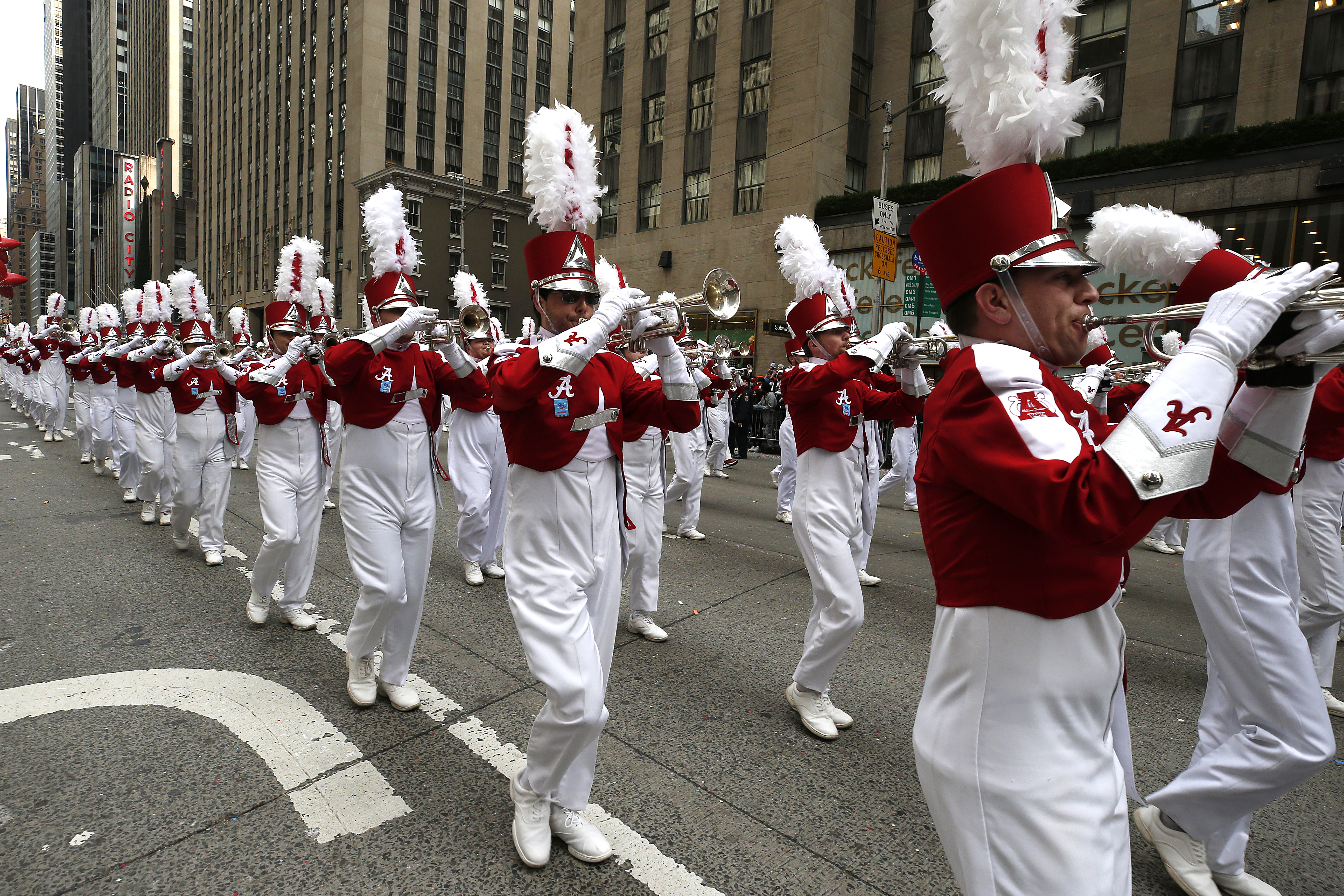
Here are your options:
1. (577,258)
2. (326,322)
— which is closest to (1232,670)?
(577,258)

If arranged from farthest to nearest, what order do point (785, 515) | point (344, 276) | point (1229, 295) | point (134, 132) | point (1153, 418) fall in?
point (134, 132)
point (344, 276)
point (785, 515)
point (1229, 295)
point (1153, 418)

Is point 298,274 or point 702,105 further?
point 702,105

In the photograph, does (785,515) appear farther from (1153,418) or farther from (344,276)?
(344,276)

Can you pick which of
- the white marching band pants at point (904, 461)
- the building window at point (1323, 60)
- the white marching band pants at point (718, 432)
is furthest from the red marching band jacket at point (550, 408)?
the building window at point (1323, 60)

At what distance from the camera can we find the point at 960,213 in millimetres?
1862

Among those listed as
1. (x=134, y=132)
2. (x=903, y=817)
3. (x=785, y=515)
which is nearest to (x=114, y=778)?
(x=903, y=817)

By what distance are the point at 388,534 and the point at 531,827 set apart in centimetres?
206

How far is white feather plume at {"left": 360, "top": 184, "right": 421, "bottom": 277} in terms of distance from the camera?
5203mm

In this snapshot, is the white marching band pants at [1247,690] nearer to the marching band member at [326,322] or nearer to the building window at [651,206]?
the marching band member at [326,322]

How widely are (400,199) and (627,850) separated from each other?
4.71 meters

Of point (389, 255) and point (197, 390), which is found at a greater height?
point (389, 255)

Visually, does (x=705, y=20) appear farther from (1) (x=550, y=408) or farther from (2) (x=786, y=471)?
(1) (x=550, y=408)

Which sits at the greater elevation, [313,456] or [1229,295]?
[1229,295]

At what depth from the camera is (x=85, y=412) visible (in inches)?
541
